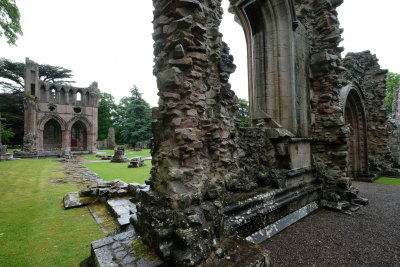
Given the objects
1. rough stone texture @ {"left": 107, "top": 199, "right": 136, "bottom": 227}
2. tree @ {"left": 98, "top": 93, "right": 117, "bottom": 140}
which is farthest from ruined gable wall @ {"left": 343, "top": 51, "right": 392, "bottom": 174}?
tree @ {"left": 98, "top": 93, "right": 117, "bottom": 140}

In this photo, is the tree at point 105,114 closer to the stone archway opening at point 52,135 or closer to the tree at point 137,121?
the tree at point 137,121

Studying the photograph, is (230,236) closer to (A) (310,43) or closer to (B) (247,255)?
(B) (247,255)

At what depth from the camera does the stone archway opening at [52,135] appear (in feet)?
91.6

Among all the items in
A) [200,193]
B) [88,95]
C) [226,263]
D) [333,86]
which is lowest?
[226,263]

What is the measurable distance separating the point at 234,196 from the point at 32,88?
104 feet

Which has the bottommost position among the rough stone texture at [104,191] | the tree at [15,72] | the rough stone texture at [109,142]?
the rough stone texture at [104,191]

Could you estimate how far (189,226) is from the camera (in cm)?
240

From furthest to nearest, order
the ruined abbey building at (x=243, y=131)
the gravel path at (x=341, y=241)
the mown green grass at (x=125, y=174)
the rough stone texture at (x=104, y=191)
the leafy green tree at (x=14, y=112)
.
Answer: the leafy green tree at (x=14, y=112) < the mown green grass at (x=125, y=174) < the rough stone texture at (x=104, y=191) < the gravel path at (x=341, y=241) < the ruined abbey building at (x=243, y=131)

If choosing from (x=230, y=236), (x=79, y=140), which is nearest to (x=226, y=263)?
(x=230, y=236)

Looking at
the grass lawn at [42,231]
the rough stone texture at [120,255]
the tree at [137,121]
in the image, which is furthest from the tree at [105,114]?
the rough stone texture at [120,255]

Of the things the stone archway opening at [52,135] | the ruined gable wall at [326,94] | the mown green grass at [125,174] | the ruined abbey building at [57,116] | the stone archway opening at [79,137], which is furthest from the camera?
the stone archway opening at [79,137]

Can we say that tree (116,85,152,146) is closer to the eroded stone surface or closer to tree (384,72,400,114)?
the eroded stone surface

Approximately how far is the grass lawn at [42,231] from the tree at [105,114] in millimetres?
37343

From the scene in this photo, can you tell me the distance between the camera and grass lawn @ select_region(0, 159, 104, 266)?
3.05 m
